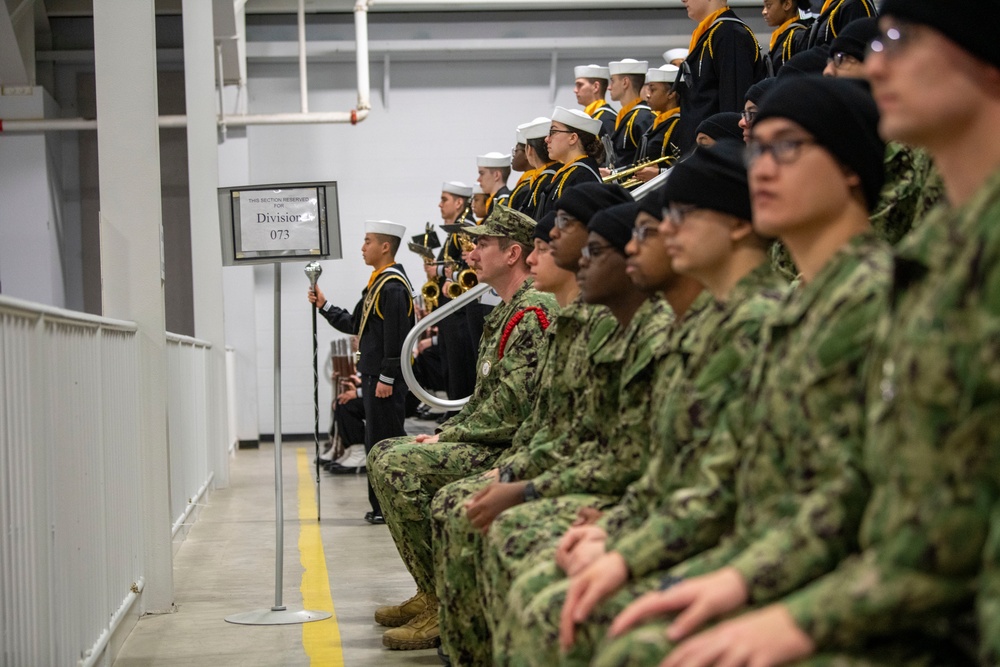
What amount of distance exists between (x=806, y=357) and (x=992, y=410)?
43 centimetres

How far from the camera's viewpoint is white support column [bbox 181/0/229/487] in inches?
360

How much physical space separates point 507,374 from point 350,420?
6040 millimetres

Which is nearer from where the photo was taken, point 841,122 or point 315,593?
point 841,122

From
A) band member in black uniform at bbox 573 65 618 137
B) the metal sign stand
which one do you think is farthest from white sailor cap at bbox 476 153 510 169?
the metal sign stand

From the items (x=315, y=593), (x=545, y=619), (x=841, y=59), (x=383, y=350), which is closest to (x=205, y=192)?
(x=383, y=350)

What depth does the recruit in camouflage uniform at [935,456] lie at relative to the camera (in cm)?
136

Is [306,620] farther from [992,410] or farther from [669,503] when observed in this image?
[992,410]

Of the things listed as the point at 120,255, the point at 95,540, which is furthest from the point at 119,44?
the point at 95,540

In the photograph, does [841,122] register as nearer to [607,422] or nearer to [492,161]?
[607,422]

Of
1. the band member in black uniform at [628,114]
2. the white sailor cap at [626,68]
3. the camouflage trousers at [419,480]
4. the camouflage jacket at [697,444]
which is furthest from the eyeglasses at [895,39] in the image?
the white sailor cap at [626,68]

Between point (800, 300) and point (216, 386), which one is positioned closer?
point (800, 300)

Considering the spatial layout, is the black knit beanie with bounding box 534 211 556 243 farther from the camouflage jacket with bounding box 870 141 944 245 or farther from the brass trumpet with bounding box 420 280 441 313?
the brass trumpet with bounding box 420 280 441 313

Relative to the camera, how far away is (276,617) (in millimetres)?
4910

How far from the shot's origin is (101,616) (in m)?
4.05
